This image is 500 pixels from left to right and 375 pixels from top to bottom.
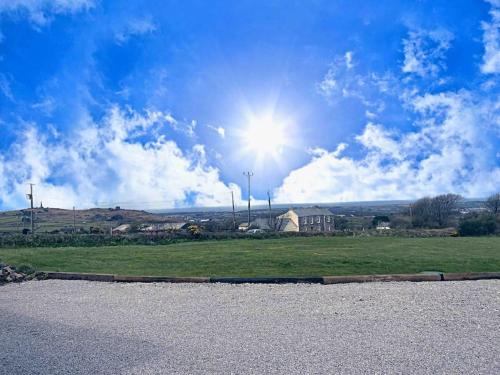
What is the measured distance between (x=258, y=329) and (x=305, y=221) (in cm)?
5368

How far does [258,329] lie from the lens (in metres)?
5.49

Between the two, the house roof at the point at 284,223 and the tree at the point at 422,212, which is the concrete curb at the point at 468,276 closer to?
the tree at the point at 422,212

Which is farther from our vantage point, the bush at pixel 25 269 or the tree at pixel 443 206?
the tree at pixel 443 206

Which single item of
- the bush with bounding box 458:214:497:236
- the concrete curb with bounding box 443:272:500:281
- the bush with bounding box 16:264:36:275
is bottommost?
the bush with bounding box 458:214:497:236

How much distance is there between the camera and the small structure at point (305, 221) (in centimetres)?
5794

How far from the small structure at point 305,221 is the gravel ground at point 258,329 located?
49.9 metres

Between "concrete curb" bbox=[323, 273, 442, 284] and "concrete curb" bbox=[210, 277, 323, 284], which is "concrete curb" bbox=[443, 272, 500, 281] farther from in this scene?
"concrete curb" bbox=[210, 277, 323, 284]

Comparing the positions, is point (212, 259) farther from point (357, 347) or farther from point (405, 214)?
point (405, 214)

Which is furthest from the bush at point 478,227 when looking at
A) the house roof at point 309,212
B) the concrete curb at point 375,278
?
the house roof at point 309,212

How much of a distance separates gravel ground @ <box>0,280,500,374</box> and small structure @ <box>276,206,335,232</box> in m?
49.9

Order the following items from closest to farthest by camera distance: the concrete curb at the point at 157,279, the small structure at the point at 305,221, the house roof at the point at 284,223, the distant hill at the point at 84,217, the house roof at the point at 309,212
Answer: the concrete curb at the point at 157,279, the small structure at the point at 305,221, the house roof at the point at 284,223, the house roof at the point at 309,212, the distant hill at the point at 84,217

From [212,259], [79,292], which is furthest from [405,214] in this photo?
[79,292]

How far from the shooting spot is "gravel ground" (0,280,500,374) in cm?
430

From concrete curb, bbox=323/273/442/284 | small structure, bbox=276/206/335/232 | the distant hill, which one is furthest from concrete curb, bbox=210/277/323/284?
the distant hill
